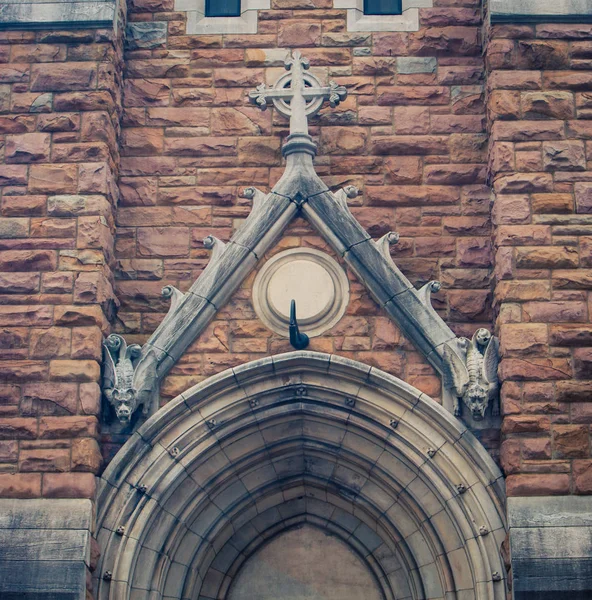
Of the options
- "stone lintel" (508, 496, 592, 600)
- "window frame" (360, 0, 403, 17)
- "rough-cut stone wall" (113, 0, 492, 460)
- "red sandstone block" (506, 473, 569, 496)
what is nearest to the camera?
"stone lintel" (508, 496, 592, 600)

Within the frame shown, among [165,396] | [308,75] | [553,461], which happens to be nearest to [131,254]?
[165,396]

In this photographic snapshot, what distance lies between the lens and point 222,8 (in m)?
12.3

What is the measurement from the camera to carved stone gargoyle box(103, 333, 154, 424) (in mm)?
10445

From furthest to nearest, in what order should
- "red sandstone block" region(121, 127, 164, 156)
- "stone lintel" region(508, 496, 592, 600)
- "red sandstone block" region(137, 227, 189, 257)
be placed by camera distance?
"red sandstone block" region(121, 127, 164, 156) < "red sandstone block" region(137, 227, 189, 257) < "stone lintel" region(508, 496, 592, 600)

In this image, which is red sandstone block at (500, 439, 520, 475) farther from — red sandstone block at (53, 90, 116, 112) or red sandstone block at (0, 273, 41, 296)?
red sandstone block at (53, 90, 116, 112)

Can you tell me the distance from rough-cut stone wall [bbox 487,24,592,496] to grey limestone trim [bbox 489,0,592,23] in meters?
0.07

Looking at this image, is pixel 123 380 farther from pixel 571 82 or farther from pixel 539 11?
pixel 539 11

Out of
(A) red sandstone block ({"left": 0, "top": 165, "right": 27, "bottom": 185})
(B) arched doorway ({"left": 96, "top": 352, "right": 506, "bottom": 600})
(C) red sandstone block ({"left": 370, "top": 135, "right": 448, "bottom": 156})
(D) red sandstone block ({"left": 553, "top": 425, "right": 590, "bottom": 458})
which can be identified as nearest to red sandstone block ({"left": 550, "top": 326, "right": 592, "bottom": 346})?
(D) red sandstone block ({"left": 553, "top": 425, "right": 590, "bottom": 458})

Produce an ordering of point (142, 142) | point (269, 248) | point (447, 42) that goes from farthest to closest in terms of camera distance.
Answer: point (447, 42) < point (142, 142) < point (269, 248)

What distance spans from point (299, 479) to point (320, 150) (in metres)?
3.05

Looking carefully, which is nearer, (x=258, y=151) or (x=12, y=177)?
(x=12, y=177)

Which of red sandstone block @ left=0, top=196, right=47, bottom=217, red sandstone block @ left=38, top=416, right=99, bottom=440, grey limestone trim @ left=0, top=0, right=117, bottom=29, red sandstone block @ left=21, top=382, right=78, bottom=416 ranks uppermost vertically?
grey limestone trim @ left=0, top=0, right=117, bottom=29

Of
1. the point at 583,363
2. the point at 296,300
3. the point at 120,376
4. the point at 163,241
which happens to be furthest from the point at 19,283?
the point at 583,363

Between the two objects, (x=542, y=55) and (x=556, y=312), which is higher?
(x=542, y=55)
